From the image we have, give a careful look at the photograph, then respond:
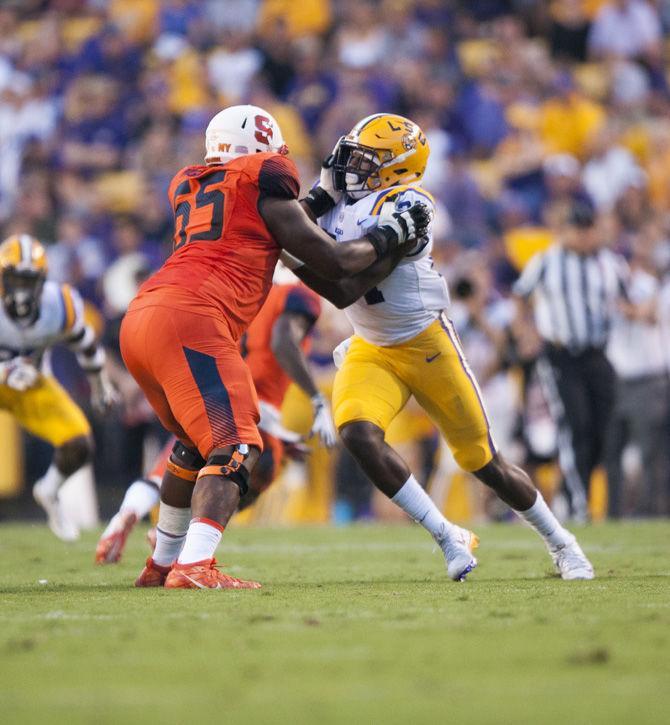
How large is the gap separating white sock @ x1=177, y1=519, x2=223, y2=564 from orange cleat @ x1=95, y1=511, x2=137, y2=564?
173 centimetres

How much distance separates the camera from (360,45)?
13.9 m

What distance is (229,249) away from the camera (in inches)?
200

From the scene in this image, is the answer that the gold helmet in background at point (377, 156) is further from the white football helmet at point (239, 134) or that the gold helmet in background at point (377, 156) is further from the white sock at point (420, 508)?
the white sock at point (420, 508)

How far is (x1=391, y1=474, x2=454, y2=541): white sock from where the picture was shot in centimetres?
532

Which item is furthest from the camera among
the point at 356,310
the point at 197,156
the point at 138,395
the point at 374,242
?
the point at 197,156

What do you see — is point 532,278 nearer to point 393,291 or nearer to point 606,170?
point 606,170

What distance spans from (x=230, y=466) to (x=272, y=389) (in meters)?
2.61

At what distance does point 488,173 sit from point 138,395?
4.21 metres

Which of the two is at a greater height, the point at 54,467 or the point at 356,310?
the point at 356,310

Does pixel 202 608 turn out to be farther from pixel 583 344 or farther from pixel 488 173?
pixel 488 173

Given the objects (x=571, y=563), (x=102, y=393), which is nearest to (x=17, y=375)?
(x=102, y=393)

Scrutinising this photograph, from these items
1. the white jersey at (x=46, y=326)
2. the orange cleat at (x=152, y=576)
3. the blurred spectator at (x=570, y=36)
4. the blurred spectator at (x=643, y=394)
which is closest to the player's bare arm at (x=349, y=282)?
the orange cleat at (x=152, y=576)

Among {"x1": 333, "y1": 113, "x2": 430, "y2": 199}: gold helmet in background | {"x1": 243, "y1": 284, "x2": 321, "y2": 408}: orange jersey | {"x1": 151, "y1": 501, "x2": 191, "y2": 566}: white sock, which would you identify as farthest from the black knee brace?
{"x1": 243, "y1": 284, "x2": 321, "y2": 408}: orange jersey

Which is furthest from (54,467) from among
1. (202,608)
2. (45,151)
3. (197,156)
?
(45,151)
